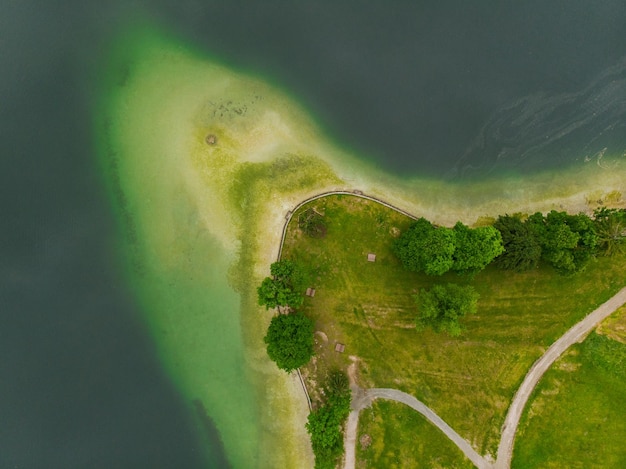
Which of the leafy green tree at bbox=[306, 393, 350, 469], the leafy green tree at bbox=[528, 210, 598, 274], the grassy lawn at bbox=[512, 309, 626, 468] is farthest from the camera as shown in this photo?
the grassy lawn at bbox=[512, 309, 626, 468]

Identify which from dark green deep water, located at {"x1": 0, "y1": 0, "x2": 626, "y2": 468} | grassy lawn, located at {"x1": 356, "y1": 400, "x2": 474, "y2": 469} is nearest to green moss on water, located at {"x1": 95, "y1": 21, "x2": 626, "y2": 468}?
dark green deep water, located at {"x1": 0, "y1": 0, "x2": 626, "y2": 468}

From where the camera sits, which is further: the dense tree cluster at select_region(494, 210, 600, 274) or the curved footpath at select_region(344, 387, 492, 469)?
the curved footpath at select_region(344, 387, 492, 469)

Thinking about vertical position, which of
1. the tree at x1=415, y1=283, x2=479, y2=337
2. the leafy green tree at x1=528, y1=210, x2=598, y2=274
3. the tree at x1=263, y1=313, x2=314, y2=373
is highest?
the leafy green tree at x1=528, y1=210, x2=598, y2=274

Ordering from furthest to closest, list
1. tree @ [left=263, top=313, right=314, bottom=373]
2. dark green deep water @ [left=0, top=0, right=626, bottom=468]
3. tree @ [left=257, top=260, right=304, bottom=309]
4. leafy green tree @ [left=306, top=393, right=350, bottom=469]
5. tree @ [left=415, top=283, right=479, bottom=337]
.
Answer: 1. dark green deep water @ [left=0, top=0, right=626, bottom=468]
2. leafy green tree @ [left=306, top=393, right=350, bottom=469]
3. tree @ [left=257, top=260, right=304, bottom=309]
4. tree @ [left=263, top=313, right=314, bottom=373]
5. tree @ [left=415, top=283, right=479, bottom=337]

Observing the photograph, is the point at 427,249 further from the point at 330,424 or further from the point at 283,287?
the point at 330,424

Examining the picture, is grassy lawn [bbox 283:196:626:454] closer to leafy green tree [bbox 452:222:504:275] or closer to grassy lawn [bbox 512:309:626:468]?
grassy lawn [bbox 512:309:626:468]

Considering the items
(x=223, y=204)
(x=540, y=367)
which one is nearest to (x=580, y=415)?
(x=540, y=367)
